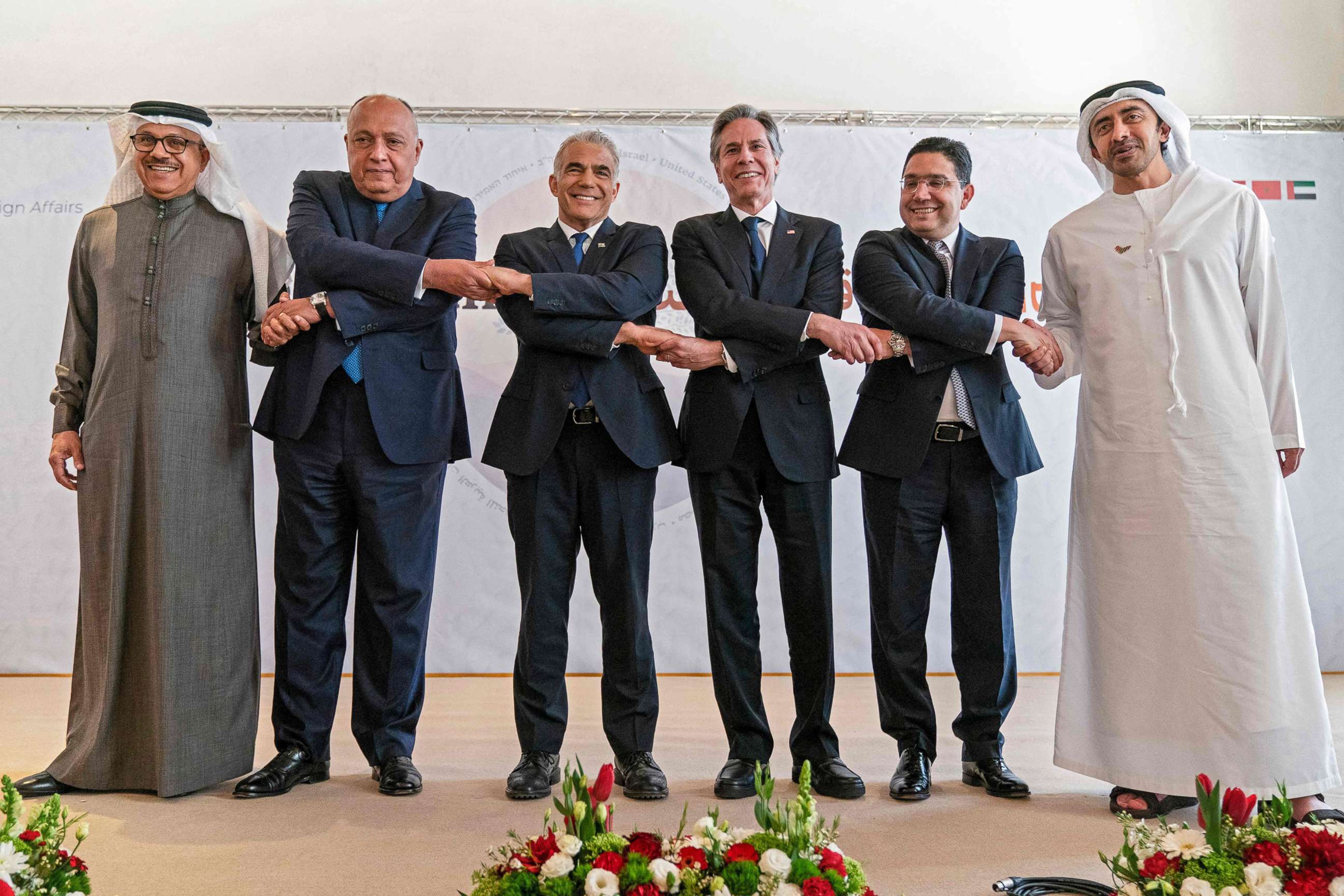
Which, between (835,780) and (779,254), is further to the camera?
(779,254)

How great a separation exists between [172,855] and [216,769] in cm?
62

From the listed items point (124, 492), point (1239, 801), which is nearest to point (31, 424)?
point (124, 492)

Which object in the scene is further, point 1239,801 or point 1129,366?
point 1129,366

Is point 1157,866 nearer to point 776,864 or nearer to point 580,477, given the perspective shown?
point 776,864

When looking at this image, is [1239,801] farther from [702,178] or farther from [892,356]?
[702,178]

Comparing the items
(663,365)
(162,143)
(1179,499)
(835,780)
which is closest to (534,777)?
(835,780)

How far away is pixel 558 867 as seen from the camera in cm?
146

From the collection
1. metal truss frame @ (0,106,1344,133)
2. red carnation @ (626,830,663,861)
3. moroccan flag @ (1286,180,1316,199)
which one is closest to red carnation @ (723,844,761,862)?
red carnation @ (626,830,663,861)

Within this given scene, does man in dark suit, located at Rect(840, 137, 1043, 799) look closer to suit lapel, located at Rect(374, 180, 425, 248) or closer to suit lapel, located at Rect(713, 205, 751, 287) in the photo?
suit lapel, located at Rect(713, 205, 751, 287)

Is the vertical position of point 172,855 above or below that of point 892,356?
below

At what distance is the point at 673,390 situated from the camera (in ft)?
17.8

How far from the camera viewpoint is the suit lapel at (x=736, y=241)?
316 centimetres

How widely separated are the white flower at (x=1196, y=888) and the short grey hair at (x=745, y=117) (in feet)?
7.63

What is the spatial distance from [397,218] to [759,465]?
1.30m
